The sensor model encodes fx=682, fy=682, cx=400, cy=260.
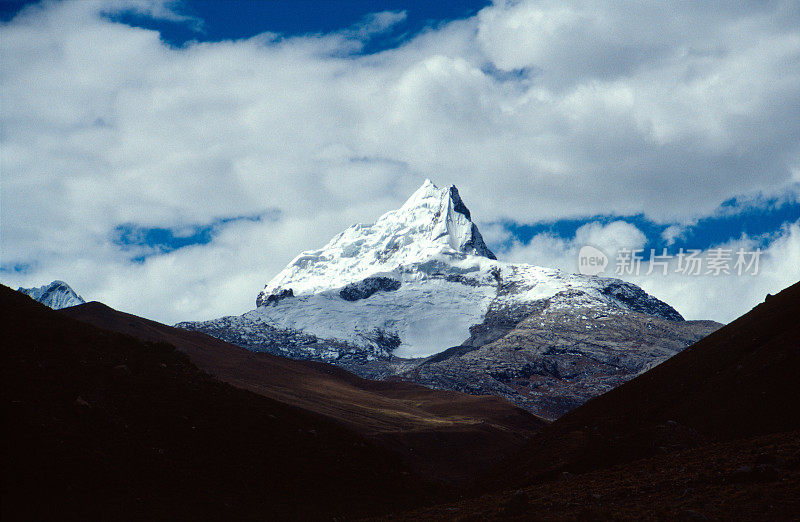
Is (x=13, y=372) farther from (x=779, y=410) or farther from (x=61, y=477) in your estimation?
(x=779, y=410)

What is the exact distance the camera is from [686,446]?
40.8m

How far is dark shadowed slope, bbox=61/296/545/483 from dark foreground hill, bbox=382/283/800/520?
1444 inches

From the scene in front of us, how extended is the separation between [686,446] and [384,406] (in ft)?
312

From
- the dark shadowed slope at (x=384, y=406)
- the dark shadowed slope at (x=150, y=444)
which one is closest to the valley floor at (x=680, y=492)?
the dark shadowed slope at (x=150, y=444)

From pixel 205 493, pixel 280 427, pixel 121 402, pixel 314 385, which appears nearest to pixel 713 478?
pixel 205 493

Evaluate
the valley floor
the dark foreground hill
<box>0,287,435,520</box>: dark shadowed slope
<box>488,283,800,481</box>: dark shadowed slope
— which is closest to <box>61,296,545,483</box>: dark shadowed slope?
<box>488,283,800,481</box>: dark shadowed slope

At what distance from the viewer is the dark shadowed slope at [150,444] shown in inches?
1320

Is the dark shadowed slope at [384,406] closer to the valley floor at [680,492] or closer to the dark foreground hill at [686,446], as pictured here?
the dark foreground hill at [686,446]

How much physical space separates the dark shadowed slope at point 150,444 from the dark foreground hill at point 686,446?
9288 millimetres

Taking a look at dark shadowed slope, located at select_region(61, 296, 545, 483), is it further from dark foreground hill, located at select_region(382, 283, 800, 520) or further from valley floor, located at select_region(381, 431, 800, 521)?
valley floor, located at select_region(381, 431, 800, 521)

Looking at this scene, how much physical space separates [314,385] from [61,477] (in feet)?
333

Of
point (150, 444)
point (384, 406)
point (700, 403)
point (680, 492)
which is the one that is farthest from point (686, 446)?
point (384, 406)

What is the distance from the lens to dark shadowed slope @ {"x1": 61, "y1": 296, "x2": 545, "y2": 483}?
314ft

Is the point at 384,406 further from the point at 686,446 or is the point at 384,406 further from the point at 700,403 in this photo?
the point at 686,446
